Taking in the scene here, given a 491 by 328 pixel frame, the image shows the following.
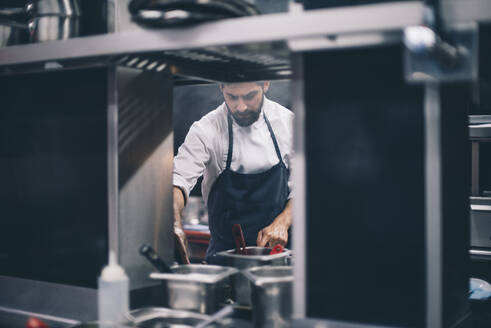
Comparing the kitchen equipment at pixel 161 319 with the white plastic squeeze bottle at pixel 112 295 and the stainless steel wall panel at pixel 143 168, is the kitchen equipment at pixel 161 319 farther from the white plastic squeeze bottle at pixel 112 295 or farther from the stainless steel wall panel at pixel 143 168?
the stainless steel wall panel at pixel 143 168

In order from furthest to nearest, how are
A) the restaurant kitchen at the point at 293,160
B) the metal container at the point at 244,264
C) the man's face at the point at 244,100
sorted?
the man's face at the point at 244,100, the metal container at the point at 244,264, the restaurant kitchen at the point at 293,160

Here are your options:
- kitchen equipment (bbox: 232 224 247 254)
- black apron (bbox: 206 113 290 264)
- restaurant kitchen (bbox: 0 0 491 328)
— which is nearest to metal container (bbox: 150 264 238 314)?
restaurant kitchen (bbox: 0 0 491 328)

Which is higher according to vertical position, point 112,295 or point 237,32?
point 237,32

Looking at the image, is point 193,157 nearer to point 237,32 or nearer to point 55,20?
point 55,20

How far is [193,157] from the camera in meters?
3.02

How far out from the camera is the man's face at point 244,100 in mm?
2850

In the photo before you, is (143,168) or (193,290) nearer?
(193,290)

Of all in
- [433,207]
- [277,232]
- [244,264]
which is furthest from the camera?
[277,232]

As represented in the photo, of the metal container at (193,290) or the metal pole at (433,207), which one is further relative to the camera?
the metal container at (193,290)

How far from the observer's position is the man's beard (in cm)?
304

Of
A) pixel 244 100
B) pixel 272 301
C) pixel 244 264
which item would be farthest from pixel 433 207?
pixel 244 100

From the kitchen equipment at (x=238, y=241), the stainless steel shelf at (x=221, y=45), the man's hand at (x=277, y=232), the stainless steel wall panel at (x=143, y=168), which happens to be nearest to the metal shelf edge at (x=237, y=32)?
the stainless steel shelf at (x=221, y=45)

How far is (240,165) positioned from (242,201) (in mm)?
221

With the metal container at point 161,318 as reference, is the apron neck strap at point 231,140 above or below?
above
